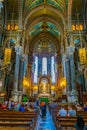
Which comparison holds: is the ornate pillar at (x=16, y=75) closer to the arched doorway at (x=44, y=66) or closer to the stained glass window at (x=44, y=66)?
the arched doorway at (x=44, y=66)

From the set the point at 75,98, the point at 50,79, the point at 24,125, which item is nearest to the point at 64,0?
the point at 75,98

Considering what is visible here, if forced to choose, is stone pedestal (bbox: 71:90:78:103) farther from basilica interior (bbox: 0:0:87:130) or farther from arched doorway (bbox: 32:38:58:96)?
arched doorway (bbox: 32:38:58:96)

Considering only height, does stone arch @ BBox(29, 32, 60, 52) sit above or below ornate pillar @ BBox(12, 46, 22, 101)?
above

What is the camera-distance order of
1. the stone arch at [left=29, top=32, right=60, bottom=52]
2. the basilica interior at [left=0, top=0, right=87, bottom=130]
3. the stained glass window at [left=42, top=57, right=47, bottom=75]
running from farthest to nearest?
the stained glass window at [left=42, top=57, right=47, bottom=75]
the stone arch at [left=29, top=32, right=60, bottom=52]
the basilica interior at [left=0, top=0, right=87, bottom=130]

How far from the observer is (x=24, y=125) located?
14.2ft

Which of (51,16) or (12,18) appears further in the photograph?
(51,16)

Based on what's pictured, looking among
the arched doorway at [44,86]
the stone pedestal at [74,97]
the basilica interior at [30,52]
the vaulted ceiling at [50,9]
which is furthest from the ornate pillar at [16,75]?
the arched doorway at [44,86]

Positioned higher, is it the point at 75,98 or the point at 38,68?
the point at 38,68

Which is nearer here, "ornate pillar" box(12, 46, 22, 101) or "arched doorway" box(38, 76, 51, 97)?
"ornate pillar" box(12, 46, 22, 101)

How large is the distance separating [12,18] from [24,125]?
22.2 meters

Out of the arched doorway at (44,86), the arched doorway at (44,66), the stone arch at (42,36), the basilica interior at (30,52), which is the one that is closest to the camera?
the basilica interior at (30,52)

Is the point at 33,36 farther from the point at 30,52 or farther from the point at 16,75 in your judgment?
the point at 16,75

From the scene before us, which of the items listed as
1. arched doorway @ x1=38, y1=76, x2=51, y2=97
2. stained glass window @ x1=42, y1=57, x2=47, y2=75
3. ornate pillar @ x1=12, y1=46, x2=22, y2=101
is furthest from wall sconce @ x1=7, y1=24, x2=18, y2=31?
stained glass window @ x1=42, y1=57, x2=47, y2=75

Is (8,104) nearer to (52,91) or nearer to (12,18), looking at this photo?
(12,18)
